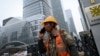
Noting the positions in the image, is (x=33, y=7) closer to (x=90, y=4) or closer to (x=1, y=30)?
(x=1, y=30)

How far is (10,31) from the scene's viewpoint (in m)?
73.6

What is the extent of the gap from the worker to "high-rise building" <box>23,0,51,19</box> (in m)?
85.7

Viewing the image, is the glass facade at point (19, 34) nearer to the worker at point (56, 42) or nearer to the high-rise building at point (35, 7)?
the high-rise building at point (35, 7)

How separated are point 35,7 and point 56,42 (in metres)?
93.5

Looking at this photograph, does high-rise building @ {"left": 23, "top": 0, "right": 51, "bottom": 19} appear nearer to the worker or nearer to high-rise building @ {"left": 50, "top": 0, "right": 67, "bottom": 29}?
high-rise building @ {"left": 50, "top": 0, "right": 67, "bottom": 29}

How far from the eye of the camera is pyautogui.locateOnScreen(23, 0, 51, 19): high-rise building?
90.5 meters

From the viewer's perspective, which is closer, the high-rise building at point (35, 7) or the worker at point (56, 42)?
the worker at point (56, 42)

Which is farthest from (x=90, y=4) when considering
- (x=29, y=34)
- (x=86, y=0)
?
(x=29, y=34)

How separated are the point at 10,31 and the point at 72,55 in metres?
73.8

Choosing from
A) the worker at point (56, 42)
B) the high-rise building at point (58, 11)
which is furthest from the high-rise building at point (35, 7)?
the worker at point (56, 42)

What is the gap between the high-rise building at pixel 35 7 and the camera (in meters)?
90.5

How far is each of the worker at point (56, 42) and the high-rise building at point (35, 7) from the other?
8571cm

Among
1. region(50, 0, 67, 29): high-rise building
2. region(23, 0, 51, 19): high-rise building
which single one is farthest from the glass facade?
region(50, 0, 67, 29): high-rise building

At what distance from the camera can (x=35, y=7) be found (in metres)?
94.7
